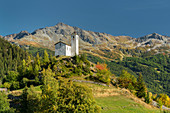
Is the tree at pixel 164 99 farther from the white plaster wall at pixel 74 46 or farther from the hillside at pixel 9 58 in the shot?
the hillside at pixel 9 58

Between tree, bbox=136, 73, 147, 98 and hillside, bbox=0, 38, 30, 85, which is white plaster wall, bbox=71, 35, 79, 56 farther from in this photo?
hillside, bbox=0, 38, 30, 85

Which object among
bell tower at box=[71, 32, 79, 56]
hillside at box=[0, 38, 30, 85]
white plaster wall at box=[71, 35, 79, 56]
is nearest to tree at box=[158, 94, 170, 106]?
white plaster wall at box=[71, 35, 79, 56]

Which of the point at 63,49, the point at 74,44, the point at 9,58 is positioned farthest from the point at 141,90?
the point at 9,58

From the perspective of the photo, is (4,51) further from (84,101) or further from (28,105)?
(84,101)

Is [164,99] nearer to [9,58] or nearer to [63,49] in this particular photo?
[63,49]

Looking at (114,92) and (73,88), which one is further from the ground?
(73,88)

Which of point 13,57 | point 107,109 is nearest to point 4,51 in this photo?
point 13,57

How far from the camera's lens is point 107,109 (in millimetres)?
35844

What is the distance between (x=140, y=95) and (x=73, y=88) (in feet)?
157

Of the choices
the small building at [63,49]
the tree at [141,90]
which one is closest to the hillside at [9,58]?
the small building at [63,49]

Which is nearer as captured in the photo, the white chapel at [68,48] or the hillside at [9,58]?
the white chapel at [68,48]

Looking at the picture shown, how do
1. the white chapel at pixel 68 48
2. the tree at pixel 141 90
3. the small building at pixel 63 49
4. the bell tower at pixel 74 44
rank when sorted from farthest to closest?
the bell tower at pixel 74 44, the white chapel at pixel 68 48, the small building at pixel 63 49, the tree at pixel 141 90

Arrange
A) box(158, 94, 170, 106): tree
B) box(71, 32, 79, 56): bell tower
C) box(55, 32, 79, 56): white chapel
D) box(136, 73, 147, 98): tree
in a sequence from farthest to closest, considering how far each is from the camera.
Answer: box(158, 94, 170, 106): tree < box(71, 32, 79, 56): bell tower < box(55, 32, 79, 56): white chapel < box(136, 73, 147, 98): tree

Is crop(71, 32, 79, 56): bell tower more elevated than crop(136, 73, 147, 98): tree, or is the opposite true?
crop(71, 32, 79, 56): bell tower
